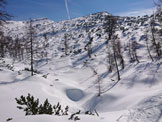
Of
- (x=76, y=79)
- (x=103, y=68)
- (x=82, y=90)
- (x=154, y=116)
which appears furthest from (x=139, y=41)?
(x=154, y=116)

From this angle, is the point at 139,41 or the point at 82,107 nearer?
the point at 82,107

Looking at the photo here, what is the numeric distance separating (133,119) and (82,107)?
35.2ft

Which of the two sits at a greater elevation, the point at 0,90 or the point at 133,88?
the point at 0,90

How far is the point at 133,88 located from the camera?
64.7 feet

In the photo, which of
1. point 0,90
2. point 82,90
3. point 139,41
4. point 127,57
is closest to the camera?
point 0,90

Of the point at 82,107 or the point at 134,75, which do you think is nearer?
the point at 82,107

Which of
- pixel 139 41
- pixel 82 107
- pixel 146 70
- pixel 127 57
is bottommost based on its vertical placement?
pixel 82 107

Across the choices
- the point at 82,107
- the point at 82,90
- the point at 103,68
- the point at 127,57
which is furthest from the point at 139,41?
the point at 82,107

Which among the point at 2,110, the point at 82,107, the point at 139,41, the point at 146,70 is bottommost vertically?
the point at 82,107

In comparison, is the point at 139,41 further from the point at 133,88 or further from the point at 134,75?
the point at 133,88

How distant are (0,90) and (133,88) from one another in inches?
719

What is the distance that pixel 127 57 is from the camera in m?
38.1

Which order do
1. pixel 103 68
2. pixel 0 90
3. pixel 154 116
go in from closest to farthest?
pixel 154 116 < pixel 0 90 < pixel 103 68

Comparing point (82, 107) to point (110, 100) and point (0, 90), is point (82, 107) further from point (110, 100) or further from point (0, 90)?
point (0, 90)
